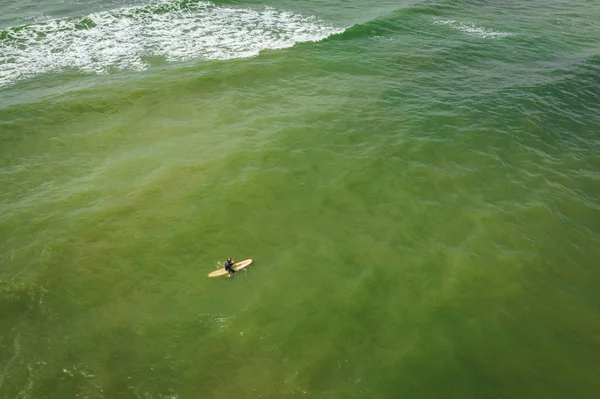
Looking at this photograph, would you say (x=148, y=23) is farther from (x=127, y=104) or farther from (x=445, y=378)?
(x=445, y=378)

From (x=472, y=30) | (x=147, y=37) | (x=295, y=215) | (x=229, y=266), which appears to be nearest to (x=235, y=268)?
(x=229, y=266)

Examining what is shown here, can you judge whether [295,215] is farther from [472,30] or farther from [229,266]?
[472,30]

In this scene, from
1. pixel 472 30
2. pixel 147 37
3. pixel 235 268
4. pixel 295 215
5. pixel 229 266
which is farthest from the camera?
pixel 472 30

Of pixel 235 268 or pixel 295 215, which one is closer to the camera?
pixel 235 268

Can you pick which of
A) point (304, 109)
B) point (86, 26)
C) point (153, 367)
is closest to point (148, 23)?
point (86, 26)

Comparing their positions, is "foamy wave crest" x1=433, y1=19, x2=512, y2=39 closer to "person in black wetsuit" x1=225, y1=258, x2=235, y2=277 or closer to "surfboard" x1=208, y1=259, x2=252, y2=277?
"surfboard" x1=208, y1=259, x2=252, y2=277

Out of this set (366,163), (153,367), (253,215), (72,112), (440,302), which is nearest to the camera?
(153,367)
